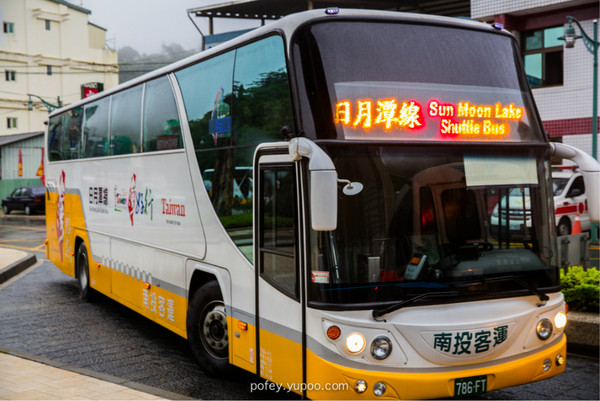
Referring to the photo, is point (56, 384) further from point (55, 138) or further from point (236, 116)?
point (55, 138)

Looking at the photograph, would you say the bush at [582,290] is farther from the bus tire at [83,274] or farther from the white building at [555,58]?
the white building at [555,58]

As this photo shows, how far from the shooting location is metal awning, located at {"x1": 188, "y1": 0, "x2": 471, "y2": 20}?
1103 inches

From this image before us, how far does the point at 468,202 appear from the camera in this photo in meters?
5.30

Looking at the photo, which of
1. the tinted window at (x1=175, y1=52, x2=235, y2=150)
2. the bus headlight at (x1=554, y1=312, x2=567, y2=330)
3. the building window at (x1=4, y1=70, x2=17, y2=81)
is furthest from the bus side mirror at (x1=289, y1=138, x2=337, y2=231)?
the building window at (x1=4, y1=70, x2=17, y2=81)

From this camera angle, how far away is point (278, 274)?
5.54m

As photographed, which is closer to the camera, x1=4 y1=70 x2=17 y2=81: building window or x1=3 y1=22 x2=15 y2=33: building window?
x1=3 y1=22 x2=15 y2=33: building window

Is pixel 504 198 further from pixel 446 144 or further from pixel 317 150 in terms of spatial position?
pixel 317 150

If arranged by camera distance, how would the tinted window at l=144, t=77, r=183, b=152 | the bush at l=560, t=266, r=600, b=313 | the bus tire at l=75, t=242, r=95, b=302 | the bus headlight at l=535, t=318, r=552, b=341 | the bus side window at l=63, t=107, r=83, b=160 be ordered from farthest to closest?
1. the bus side window at l=63, t=107, r=83, b=160
2. the bus tire at l=75, t=242, r=95, b=302
3. the bush at l=560, t=266, r=600, b=313
4. the tinted window at l=144, t=77, r=183, b=152
5. the bus headlight at l=535, t=318, r=552, b=341

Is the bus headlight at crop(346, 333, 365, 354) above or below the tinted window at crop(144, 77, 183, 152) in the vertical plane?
below

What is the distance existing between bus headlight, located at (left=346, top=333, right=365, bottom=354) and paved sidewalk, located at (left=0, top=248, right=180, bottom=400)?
1.89m

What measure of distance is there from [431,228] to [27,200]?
37576 mm

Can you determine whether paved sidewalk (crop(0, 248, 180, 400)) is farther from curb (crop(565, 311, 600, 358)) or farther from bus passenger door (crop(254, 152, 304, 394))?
curb (crop(565, 311, 600, 358))

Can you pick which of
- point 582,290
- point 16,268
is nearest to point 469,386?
point 582,290

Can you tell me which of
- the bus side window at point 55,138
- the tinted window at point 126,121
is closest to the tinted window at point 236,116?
the tinted window at point 126,121
